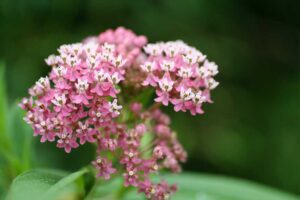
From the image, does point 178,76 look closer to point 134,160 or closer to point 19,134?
point 134,160

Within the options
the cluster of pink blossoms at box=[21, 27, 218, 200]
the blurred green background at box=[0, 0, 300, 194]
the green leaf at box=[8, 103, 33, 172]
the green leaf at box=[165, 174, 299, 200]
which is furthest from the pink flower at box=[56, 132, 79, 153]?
the blurred green background at box=[0, 0, 300, 194]

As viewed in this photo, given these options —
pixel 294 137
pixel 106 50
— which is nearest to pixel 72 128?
pixel 106 50

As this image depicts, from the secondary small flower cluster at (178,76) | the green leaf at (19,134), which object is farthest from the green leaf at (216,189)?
the secondary small flower cluster at (178,76)

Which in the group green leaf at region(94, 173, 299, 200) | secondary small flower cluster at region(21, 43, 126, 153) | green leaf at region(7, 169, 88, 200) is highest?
green leaf at region(94, 173, 299, 200)

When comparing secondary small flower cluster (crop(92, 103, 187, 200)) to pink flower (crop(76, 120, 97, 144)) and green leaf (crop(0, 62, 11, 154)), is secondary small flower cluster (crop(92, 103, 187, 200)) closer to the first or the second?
pink flower (crop(76, 120, 97, 144))

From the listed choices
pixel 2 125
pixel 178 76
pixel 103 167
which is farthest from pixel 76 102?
pixel 2 125

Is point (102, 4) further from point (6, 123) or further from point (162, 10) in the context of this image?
point (6, 123)

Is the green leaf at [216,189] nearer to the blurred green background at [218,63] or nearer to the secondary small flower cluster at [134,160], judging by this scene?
the secondary small flower cluster at [134,160]
